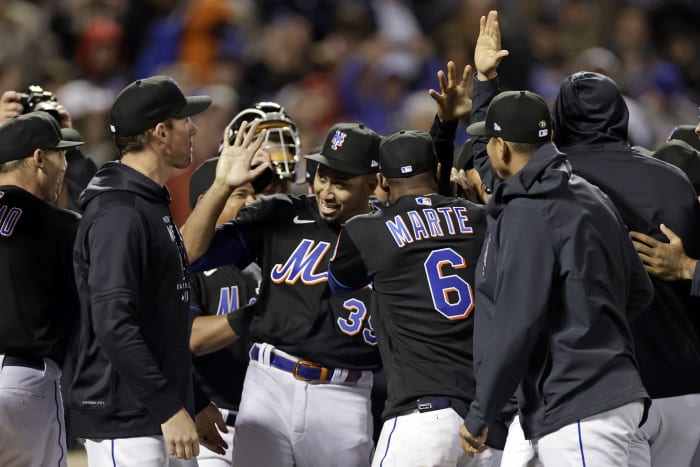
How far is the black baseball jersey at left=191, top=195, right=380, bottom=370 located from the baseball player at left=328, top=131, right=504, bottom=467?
35 cm

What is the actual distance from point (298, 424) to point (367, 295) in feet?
2.14

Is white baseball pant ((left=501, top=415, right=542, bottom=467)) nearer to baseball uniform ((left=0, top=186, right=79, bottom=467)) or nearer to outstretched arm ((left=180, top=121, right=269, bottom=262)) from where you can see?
outstretched arm ((left=180, top=121, right=269, bottom=262))

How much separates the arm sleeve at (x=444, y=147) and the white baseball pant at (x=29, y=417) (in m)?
1.91

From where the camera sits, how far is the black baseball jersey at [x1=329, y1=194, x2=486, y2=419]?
4727 millimetres

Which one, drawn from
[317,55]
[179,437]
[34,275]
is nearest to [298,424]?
[179,437]

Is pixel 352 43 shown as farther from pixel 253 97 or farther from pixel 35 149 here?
pixel 35 149

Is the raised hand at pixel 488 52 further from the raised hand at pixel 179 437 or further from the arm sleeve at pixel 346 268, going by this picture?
the raised hand at pixel 179 437

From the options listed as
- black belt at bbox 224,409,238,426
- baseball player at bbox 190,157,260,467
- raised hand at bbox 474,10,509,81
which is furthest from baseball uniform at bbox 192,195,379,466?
raised hand at bbox 474,10,509,81

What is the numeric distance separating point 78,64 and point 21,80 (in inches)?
35.9

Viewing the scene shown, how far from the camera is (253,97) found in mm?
11477

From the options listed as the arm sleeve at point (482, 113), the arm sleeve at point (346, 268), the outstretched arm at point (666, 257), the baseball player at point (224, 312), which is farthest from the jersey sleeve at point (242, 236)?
the outstretched arm at point (666, 257)

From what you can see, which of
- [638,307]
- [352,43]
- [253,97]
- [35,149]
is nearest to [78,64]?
[253,97]

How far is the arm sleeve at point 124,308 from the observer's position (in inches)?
162

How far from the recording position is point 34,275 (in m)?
4.98
